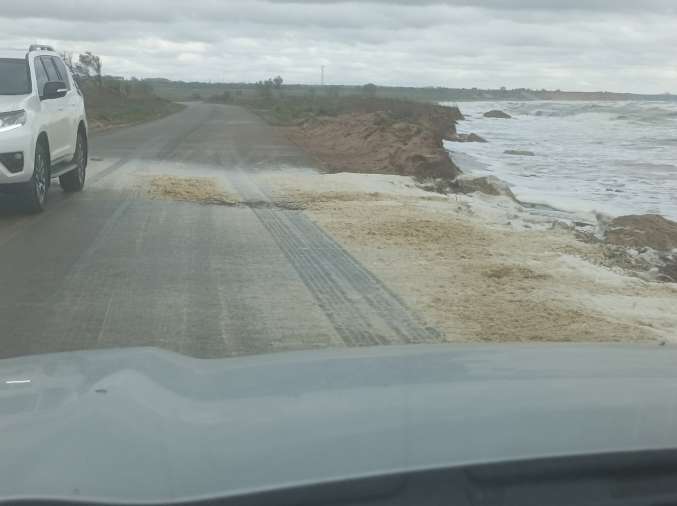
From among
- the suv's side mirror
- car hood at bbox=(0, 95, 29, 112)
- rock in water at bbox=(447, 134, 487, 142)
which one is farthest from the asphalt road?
rock in water at bbox=(447, 134, 487, 142)

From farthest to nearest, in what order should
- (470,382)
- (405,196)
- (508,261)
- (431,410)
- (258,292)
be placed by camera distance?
1. (405,196)
2. (508,261)
3. (258,292)
4. (470,382)
5. (431,410)

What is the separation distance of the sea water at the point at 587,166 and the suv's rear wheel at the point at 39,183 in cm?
941

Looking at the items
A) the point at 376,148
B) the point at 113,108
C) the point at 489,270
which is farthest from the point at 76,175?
the point at 113,108

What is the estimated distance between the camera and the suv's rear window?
39.1ft

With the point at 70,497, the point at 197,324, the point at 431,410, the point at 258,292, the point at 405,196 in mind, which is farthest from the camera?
the point at 405,196

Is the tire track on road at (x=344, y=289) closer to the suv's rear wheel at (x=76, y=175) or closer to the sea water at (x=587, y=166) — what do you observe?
the suv's rear wheel at (x=76, y=175)

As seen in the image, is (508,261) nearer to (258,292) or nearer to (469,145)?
(258,292)

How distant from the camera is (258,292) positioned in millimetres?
8211

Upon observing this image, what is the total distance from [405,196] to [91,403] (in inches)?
492

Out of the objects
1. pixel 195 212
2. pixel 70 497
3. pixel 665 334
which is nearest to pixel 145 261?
pixel 195 212

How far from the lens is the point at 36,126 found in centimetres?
1178

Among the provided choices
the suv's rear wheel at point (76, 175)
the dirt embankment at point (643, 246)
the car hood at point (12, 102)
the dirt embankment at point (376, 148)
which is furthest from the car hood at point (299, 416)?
the dirt embankment at point (376, 148)

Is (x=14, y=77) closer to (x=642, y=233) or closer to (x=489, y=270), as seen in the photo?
(x=489, y=270)

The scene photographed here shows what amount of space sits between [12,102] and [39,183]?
1.12 metres
